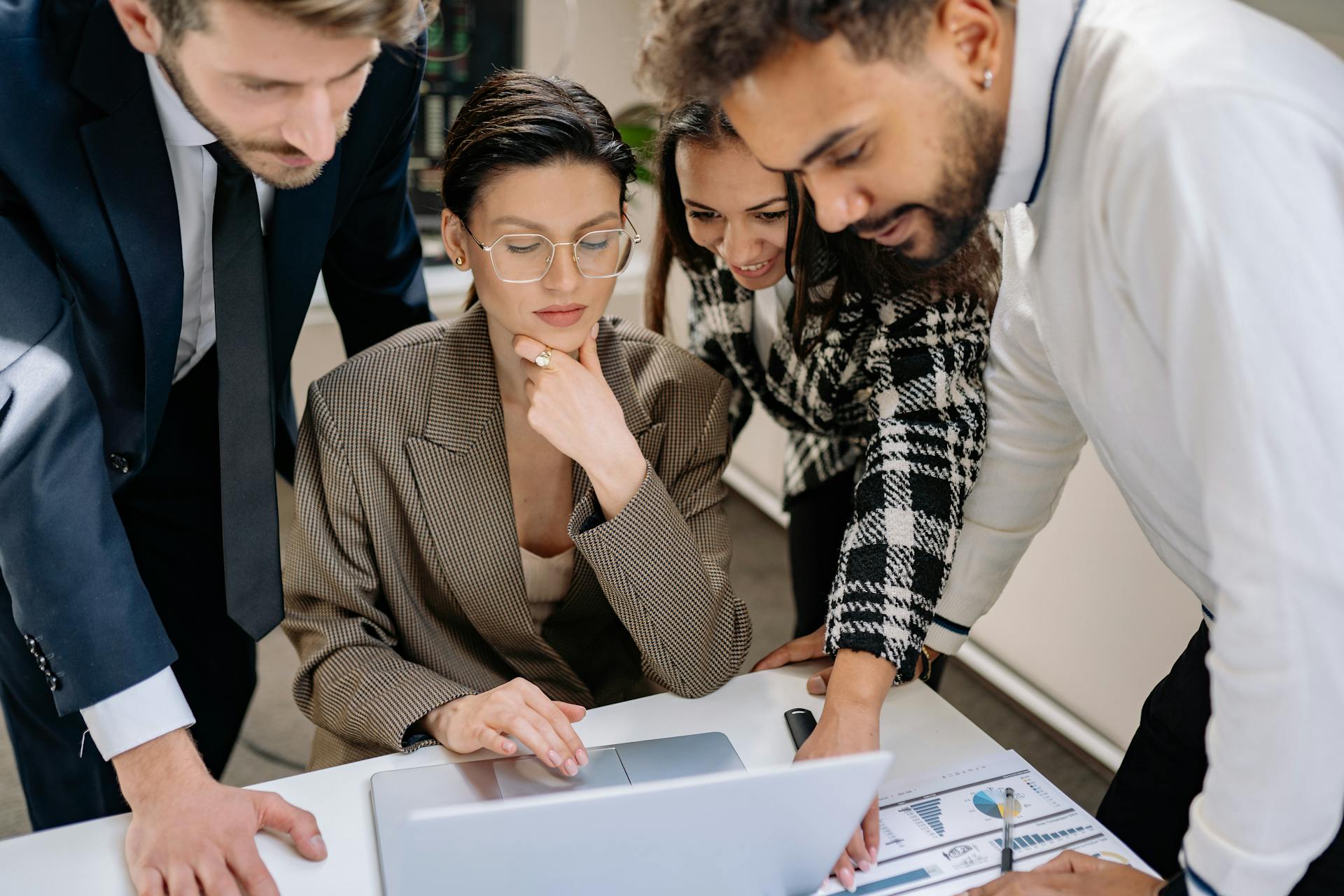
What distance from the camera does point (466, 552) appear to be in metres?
1.36

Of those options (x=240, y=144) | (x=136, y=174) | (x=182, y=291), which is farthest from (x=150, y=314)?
(x=240, y=144)

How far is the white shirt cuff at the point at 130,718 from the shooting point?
105cm

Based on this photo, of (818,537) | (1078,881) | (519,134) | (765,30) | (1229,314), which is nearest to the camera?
(1229,314)

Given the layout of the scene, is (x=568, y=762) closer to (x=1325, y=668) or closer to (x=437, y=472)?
(x=437, y=472)

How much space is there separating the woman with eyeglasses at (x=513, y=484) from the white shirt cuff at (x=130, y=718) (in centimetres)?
21

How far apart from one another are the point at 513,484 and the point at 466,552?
0.15 meters

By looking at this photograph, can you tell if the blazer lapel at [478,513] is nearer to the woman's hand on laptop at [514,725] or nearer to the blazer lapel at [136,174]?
the woman's hand on laptop at [514,725]

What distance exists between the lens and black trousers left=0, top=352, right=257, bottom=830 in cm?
147

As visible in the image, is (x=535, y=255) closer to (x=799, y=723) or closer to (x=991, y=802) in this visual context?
(x=799, y=723)

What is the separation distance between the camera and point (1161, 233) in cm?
77

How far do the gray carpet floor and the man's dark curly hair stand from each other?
1.71m

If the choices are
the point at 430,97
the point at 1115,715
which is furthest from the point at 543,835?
the point at 430,97

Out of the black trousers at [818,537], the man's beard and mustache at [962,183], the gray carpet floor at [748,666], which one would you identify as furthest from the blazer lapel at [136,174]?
the gray carpet floor at [748,666]

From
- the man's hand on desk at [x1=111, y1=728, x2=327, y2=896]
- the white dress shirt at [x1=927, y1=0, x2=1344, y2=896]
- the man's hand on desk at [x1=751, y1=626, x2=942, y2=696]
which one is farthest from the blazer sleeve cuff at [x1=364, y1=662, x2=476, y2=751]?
the white dress shirt at [x1=927, y1=0, x2=1344, y2=896]
